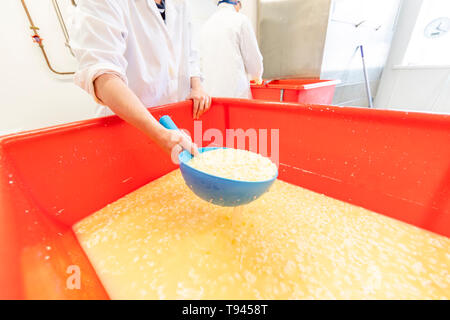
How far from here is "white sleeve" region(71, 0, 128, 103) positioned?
1.53 feet

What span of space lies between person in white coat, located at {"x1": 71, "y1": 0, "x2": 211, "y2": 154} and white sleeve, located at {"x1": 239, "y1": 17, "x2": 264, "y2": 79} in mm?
611

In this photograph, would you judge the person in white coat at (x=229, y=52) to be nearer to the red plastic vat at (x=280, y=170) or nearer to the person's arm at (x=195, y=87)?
the person's arm at (x=195, y=87)

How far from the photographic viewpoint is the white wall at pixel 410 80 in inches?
99.4

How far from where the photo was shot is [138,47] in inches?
25.0

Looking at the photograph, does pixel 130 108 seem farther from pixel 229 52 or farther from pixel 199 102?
pixel 229 52

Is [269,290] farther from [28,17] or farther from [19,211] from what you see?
[28,17]

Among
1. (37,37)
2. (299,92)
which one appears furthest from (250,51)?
(37,37)

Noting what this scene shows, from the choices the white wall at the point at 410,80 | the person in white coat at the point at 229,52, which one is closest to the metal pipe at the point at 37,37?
the person in white coat at the point at 229,52

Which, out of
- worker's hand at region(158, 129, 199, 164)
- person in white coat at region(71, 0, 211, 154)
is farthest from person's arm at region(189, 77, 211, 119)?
worker's hand at region(158, 129, 199, 164)

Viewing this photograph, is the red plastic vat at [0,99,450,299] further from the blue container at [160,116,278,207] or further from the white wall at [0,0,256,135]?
the white wall at [0,0,256,135]

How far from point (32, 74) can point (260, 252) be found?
1.85 m

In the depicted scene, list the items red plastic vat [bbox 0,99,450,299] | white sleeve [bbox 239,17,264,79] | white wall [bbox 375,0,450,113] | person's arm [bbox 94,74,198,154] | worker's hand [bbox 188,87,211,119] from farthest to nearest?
white wall [bbox 375,0,450,113] < white sleeve [bbox 239,17,264,79] < worker's hand [bbox 188,87,211,119] < person's arm [bbox 94,74,198,154] < red plastic vat [bbox 0,99,450,299]
